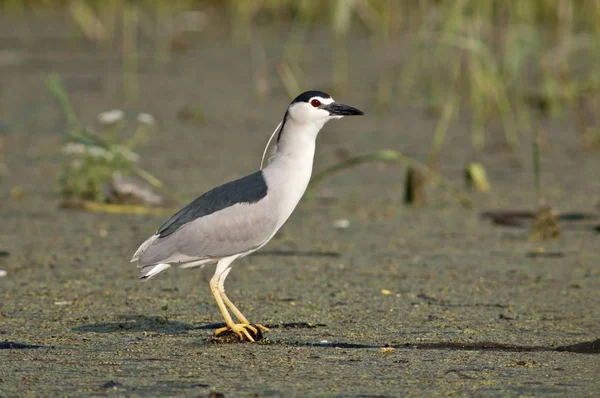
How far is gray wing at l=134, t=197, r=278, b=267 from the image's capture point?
401 centimetres

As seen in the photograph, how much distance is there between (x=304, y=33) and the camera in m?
11.6

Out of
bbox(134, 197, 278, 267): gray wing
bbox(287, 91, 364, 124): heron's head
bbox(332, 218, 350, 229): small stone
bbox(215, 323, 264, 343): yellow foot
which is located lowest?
bbox(215, 323, 264, 343): yellow foot

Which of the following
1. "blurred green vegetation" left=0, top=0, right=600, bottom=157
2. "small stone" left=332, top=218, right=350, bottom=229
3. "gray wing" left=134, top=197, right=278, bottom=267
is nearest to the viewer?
"gray wing" left=134, top=197, right=278, bottom=267

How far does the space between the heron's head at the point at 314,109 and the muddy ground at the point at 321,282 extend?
72cm

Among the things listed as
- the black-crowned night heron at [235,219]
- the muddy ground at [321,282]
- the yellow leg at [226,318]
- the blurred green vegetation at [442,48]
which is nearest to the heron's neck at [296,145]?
the black-crowned night heron at [235,219]

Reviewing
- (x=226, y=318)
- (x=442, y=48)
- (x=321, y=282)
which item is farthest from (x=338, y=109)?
(x=442, y=48)

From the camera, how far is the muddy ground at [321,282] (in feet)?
11.2

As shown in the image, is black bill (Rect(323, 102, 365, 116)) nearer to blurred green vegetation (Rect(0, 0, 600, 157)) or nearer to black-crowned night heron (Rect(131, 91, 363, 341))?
black-crowned night heron (Rect(131, 91, 363, 341))

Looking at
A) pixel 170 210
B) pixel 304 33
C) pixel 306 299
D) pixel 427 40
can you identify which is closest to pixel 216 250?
pixel 306 299

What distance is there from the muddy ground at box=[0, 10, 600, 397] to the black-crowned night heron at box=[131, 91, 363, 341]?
235 mm

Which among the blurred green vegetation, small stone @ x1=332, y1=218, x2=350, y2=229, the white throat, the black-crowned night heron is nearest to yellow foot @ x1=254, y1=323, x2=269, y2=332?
the black-crowned night heron

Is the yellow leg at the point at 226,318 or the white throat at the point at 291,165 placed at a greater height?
the white throat at the point at 291,165

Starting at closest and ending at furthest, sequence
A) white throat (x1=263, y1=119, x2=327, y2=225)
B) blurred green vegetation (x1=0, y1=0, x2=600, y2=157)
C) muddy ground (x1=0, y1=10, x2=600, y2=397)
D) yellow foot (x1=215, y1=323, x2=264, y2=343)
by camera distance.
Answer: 1. muddy ground (x1=0, y1=10, x2=600, y2=397)
2. yellow foot (x1=215, y1=323, x2=264, y2=343)
3. white throat (x1=263, y1=119, x2=327, y2=225)
4. blurred green vegetation (x1=0, y1=0, x2=600, y2=157)

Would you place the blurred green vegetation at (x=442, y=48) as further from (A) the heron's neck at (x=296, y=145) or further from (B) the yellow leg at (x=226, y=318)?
(B) the yellow leg at (x=226, y=318)
